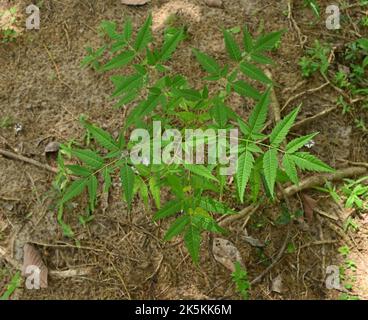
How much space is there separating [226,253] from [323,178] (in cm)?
72

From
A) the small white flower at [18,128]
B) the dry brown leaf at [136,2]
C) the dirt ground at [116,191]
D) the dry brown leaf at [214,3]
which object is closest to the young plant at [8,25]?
the dirt ground at [116,191]

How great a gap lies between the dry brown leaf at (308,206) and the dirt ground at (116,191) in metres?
0.04

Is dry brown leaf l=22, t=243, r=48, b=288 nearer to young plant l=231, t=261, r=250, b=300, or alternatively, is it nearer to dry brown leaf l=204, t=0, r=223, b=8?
young plant l=231, t=261, r=250, b=300

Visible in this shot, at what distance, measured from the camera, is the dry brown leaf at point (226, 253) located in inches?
94.8

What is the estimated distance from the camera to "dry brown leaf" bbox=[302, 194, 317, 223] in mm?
2463

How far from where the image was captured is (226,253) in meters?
2.42

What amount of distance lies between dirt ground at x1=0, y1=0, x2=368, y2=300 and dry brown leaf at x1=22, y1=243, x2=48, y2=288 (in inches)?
1.4

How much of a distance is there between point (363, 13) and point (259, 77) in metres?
1.58

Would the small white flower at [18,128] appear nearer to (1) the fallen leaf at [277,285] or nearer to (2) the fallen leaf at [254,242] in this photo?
(2) the fallen leaf at [254,242]

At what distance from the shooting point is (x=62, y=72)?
2934 mm

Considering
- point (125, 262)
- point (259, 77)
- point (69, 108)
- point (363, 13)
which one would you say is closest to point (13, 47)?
point (69, 108)

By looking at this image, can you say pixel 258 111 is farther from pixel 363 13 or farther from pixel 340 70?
pixel 363 13
